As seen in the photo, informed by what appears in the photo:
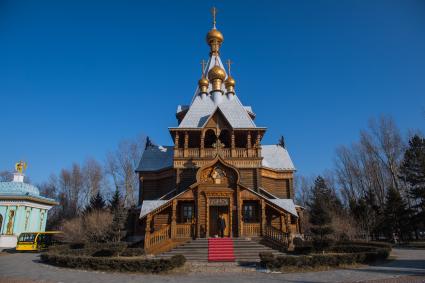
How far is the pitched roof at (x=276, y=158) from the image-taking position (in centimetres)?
2600

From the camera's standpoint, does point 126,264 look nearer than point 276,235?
Yes

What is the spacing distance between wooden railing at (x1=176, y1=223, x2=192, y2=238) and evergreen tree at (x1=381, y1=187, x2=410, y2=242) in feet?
70.3

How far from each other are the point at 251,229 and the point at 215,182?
3766 mm

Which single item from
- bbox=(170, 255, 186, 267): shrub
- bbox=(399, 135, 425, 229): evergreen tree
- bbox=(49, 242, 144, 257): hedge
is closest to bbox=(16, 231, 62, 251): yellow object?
bbox=(49, 242, 144, 257): hedge

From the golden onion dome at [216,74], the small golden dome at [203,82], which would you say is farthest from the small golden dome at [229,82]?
the small golden dome at [203,82]

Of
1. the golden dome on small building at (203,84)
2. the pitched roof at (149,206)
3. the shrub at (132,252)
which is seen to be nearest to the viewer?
the shrub at (132,252)

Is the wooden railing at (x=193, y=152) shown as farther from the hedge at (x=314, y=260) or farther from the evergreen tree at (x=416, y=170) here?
the evergreen tree at (x=416, y=170)

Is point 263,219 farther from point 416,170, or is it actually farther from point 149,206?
point 416,170

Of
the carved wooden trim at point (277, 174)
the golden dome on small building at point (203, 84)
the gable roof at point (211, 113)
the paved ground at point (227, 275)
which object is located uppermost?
the golden dome on small building at point (203, 84)

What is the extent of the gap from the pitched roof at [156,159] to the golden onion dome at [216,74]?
8380mm

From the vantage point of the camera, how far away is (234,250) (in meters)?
16.8

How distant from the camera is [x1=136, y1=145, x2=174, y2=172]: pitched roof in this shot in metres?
25.8

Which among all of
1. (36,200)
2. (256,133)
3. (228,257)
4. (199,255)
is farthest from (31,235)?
(256,133)

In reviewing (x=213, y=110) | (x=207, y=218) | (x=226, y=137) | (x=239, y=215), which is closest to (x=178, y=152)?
(x=213, y=110)
